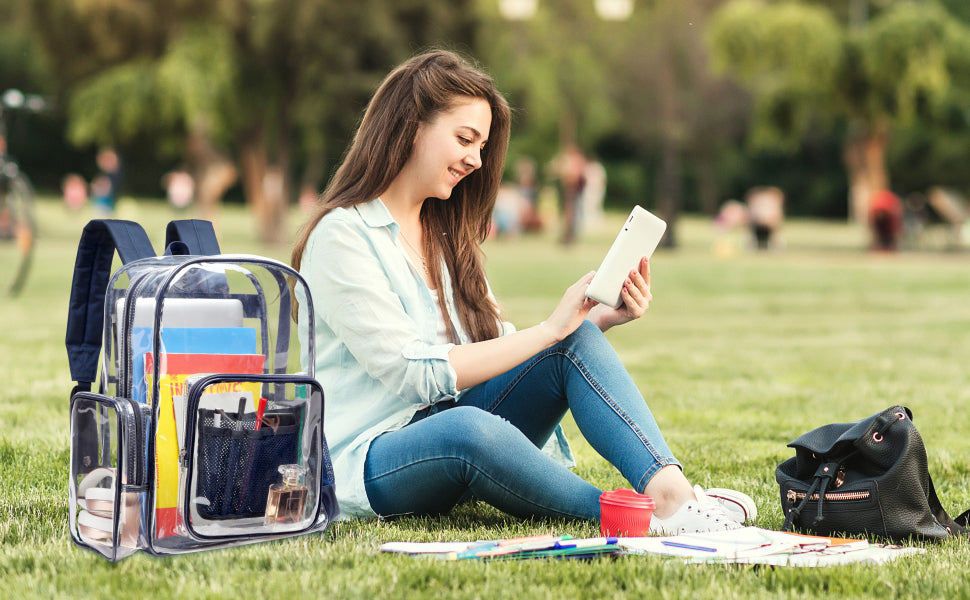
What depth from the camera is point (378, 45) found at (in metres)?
21.8

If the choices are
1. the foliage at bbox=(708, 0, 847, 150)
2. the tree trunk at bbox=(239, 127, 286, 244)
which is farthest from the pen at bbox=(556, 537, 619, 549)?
the foliage at bbox=(708, 0, 847, 150)

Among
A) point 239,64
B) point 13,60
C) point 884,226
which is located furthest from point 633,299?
point 13,60

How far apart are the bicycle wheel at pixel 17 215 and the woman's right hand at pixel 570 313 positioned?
7167 mm

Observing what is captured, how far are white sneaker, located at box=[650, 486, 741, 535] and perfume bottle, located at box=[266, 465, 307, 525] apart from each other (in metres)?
0.93

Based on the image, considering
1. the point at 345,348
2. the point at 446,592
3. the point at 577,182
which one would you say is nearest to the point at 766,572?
the point at 446,592

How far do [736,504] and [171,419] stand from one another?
5.16 feet

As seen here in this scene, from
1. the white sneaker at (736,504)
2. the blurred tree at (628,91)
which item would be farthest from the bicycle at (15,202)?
the blurred tree at (628,91)

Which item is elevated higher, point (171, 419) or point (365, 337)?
point (365, 337)

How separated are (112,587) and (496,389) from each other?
1.29m

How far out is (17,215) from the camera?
9.44m

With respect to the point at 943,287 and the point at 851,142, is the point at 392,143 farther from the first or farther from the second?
the point at 851,142

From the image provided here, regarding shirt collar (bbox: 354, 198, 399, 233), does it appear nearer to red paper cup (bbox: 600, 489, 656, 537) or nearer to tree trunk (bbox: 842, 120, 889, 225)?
red paper cup (bbox: 600, 489, 656, 537)

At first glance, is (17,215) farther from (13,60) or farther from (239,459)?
(13,60)

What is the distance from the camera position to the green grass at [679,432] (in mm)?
2541
